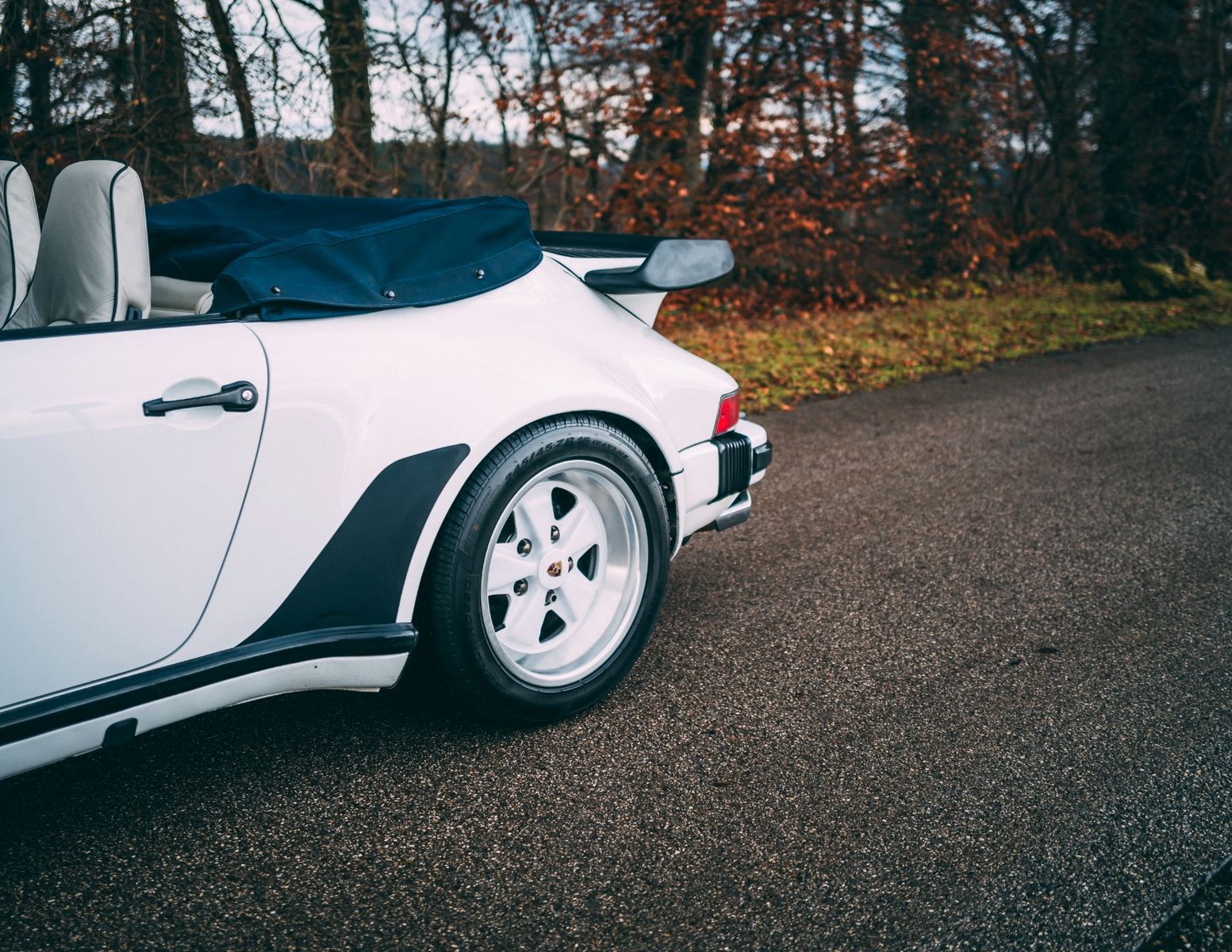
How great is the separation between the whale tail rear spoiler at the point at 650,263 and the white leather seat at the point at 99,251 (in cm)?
109

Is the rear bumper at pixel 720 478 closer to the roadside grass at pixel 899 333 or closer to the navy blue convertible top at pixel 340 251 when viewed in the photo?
the navy blue convertible top at pixel 340 251

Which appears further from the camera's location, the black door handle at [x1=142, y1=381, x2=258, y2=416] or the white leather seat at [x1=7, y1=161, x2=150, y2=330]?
the white leather seat at [x1=7, y1=161, x2=150, y2=330]

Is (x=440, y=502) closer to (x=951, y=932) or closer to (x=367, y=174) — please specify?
(x=951, y=932)

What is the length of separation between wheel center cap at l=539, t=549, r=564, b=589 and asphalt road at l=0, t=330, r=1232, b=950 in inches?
15.5

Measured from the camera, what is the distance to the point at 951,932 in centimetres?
178

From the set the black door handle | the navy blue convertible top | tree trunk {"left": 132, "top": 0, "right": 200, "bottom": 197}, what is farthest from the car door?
tree trunk {"left": 132, "top": 0, "right": 200, "bottom": 197}

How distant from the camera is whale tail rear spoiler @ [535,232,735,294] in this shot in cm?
270

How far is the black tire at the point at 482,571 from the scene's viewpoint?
2215 millimetres

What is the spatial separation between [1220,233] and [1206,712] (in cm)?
1368

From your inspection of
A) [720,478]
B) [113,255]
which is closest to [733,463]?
[720,478]

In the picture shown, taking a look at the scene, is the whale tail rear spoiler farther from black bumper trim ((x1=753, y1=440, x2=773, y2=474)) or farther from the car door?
the car door

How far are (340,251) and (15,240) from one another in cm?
88

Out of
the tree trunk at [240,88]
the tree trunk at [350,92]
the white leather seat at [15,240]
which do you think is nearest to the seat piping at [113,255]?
the white leather seat at [15,240]

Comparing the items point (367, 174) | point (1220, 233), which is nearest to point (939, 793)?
point (367, 174)
